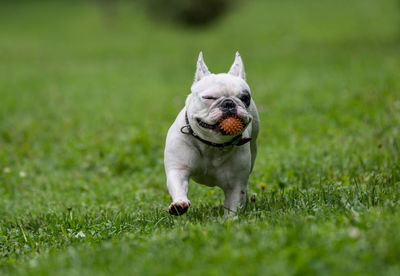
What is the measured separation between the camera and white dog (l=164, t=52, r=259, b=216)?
382cm

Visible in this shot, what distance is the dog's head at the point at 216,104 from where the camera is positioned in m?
3.78

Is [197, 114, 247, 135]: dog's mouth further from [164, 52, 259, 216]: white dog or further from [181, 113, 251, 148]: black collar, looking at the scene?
[181, 113, 251, 148]: black collar

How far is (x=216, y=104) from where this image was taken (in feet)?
12.5

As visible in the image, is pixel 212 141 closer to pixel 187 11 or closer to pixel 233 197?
pixel 233 197

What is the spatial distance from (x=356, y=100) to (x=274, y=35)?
15.0m

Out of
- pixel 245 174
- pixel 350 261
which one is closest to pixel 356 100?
pixel 245 174

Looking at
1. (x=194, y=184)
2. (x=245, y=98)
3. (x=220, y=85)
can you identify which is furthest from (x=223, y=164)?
(x=194, y=184)

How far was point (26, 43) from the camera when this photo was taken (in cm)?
2778

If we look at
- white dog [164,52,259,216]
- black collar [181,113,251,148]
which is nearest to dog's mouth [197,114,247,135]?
white dog [164,52,259,216]

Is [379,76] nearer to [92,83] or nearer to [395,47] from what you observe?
[395,47]

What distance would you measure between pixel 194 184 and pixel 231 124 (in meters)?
2.76

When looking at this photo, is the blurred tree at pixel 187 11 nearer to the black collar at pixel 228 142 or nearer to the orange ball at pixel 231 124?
the black collar at pixel 228 142

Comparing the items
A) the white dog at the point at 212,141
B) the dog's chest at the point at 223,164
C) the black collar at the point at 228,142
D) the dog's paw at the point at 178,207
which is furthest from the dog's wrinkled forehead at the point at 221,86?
the dog's paw at the point at 178,207

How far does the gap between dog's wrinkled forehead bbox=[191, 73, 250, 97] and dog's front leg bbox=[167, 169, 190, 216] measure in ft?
2.24
